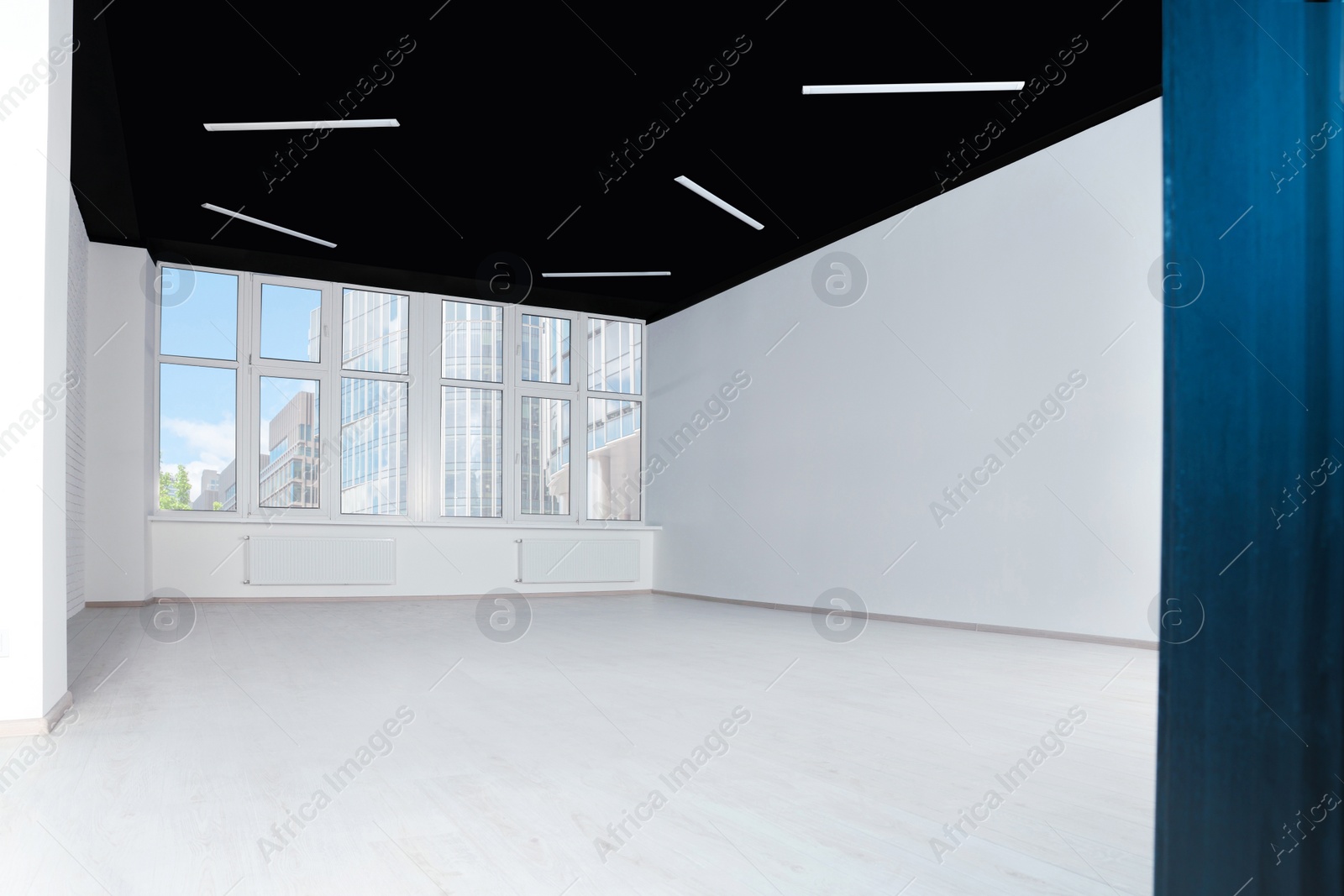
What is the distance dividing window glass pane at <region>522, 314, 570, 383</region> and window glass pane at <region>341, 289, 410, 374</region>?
144cm

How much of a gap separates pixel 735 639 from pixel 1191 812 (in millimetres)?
5053

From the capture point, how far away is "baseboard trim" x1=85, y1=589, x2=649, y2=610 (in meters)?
8.12

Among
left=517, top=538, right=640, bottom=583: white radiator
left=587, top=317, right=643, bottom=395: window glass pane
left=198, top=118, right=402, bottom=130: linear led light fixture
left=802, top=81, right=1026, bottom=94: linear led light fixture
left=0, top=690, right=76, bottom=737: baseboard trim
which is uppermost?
left=802, top=81, right=1026, bottom=94: linear led light fixture

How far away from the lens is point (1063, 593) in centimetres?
580

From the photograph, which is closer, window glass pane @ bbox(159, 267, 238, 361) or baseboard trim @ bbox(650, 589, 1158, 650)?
baseboard trim @ bbox(650, 589, 1158, 650)

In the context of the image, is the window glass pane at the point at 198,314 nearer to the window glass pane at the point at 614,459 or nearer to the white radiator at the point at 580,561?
the white radiator at the point at 580,561

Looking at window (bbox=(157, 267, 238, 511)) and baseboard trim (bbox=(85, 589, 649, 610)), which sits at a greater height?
window (bbox=(157, 267, 238, 511))

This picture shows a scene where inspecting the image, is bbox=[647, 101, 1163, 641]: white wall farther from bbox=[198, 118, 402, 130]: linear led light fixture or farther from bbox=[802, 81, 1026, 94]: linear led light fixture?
bbox=[198, 118, 402, 130]: linear led light fixture

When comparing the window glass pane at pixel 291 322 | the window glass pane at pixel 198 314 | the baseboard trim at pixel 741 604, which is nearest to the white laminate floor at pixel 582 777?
the baseboard trim at pixel 741 604

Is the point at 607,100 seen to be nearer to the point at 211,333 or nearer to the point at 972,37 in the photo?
the point at 972,37

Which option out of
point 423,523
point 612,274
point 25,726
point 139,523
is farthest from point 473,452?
point 25,726

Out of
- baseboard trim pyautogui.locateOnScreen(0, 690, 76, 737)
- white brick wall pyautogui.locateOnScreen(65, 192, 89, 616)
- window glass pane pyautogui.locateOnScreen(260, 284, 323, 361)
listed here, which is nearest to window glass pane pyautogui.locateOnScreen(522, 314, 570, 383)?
window glass pane pyautogui.locateOnScreen(260, 284, 323, 361)

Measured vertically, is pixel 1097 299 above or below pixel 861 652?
above

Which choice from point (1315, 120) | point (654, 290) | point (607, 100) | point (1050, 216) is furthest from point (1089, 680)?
point (654, 290)
